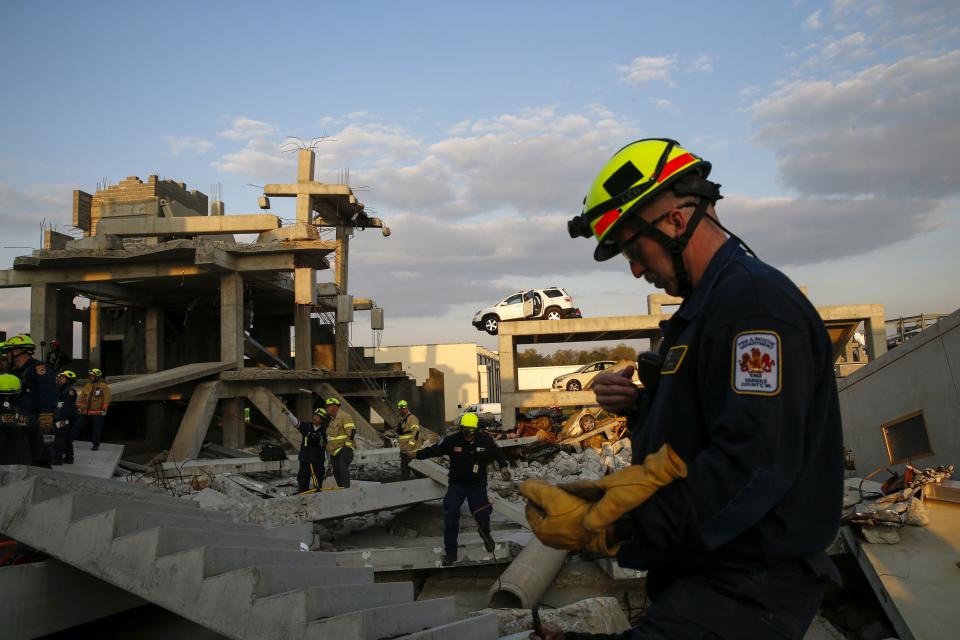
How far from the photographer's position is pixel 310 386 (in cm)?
2458

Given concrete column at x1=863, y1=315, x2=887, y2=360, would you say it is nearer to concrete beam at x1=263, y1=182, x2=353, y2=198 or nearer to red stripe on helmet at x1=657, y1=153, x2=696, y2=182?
concrete beam at x1=263, y1=182, x2=353, y2=198

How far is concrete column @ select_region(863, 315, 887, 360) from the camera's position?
25078 mm

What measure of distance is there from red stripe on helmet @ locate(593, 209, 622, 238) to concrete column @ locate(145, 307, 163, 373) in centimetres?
2682

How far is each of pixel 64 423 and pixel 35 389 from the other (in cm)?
172

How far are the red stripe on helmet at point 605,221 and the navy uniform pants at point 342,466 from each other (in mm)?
11805

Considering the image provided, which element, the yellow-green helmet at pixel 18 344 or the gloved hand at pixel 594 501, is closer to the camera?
the gloved hand at pixel 594 501

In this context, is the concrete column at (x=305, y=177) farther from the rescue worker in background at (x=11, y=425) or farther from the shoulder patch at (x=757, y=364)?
the shoulder patch at (x=757, y=364)

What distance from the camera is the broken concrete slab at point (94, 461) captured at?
1086 centimetres

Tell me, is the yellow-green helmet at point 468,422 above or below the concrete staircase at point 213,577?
above

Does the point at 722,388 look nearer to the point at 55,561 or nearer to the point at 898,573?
the point at 55,561

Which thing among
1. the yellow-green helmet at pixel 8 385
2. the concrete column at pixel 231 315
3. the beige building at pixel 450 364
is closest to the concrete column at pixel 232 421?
the concrete column at pixel 231 315

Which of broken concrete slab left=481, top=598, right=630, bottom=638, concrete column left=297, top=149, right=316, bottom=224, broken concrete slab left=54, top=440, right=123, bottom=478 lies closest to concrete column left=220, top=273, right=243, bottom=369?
concrete column left=297, top=149, right=316, bottom=224

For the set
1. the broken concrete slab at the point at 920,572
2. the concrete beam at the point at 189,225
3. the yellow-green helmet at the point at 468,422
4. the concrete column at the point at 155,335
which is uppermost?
the concrete beam at the point at 189,225

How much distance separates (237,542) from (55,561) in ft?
3.76
